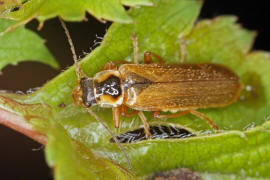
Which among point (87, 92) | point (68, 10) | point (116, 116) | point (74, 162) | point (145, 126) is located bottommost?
point (145, 126)

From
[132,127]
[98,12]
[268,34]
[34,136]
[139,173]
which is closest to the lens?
[34,136]

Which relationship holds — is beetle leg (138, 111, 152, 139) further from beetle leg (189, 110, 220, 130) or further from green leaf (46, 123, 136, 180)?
green leaf (46, 123, 136, 180)

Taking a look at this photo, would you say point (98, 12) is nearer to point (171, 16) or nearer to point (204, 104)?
point (171, 16)

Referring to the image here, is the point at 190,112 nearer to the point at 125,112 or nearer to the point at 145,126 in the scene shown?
the point at 145,126

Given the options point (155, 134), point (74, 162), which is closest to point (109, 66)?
point (155, 134)

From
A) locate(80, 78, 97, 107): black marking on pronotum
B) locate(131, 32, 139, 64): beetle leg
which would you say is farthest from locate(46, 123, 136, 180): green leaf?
locate(131, 32, 139, 64): beetle leg

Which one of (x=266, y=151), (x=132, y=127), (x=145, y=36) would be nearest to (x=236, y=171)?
(x=266, y=151)

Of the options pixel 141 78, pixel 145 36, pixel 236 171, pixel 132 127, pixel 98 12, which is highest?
pixel 98 12
